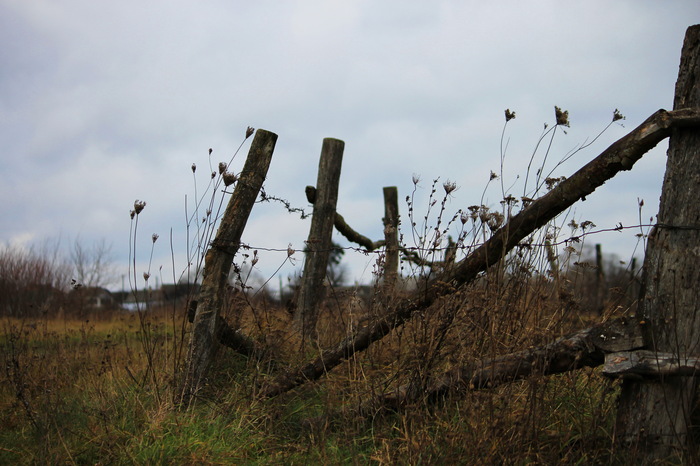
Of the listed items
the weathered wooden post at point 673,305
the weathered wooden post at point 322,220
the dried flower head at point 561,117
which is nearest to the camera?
the weathered wooden post at point 673,305

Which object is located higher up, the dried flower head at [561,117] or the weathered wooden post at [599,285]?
the dried flower head at [561,117]

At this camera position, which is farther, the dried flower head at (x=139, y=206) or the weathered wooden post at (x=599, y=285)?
the weathered wooden post at (x=599, y=285)

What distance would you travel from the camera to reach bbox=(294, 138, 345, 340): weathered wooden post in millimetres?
6711

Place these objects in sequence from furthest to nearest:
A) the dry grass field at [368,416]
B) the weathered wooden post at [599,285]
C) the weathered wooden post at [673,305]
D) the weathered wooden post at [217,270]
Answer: the weathered wooden post at [599,285], the weathered wooden post at [217,270], the dry grass field at [368,416], the weathered wooden post at [673,305]

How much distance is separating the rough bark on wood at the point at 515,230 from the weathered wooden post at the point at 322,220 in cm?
202

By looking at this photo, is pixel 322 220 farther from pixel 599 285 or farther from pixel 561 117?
pixel 599 285

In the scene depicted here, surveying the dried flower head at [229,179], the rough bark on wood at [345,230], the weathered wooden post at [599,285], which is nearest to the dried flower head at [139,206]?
the dried flower head at [229,179]

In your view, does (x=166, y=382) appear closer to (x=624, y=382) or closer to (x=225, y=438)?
(x=225, y=438)

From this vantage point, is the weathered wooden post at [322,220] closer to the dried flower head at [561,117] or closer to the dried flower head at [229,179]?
the dried flower head at [229,179]

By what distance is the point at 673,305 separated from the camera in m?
3.34

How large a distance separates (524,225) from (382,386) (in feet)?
5.03

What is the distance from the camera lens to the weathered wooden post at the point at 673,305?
131 inches

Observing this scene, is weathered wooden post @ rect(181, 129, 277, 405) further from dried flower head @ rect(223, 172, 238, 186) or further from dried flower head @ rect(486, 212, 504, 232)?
dried flower head @ rect(486, 212, 504, 232)

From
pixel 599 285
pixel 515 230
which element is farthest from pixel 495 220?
pixel 599 285
